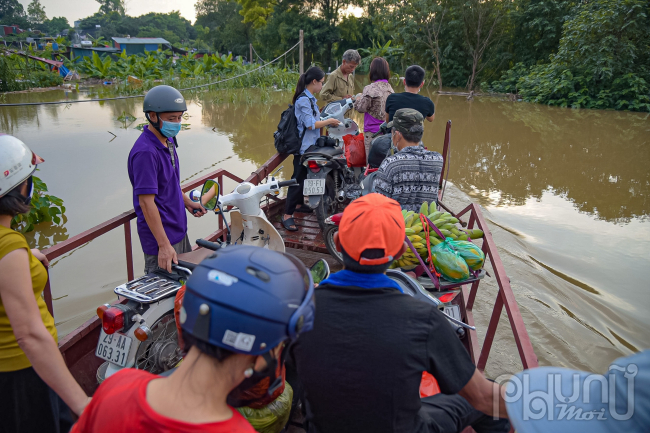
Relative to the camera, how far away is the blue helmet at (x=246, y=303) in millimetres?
980

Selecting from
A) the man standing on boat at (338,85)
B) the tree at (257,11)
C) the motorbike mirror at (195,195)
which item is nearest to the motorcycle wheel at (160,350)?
the motorbike mirror at (195,195)

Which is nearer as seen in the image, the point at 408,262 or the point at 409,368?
the point at 409,368

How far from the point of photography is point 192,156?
10.2 meters

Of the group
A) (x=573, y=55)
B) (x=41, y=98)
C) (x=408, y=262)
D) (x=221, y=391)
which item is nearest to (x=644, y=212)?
(x=408, y=262)

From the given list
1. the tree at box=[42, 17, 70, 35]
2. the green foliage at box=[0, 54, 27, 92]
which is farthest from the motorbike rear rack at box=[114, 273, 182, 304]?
the tree at box=[42, 17, 70, 35]

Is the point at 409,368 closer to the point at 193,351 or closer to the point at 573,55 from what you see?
the point at 193,351

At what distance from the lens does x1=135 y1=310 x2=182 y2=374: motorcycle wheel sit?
245 cm

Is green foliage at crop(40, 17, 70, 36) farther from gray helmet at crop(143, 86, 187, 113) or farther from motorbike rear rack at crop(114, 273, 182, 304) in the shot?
motorbike rear rack at crop(114, 273, 182, 304)

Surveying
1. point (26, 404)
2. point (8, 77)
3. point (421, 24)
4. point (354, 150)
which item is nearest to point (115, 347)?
point (26, 404)

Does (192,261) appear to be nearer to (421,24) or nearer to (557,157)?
(557,157)

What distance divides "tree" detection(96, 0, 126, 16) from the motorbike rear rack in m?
113

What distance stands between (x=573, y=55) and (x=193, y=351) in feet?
68.0

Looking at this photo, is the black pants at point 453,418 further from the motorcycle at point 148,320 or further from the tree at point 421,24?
the tree at point 421,24

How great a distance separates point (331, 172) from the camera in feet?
16.5
